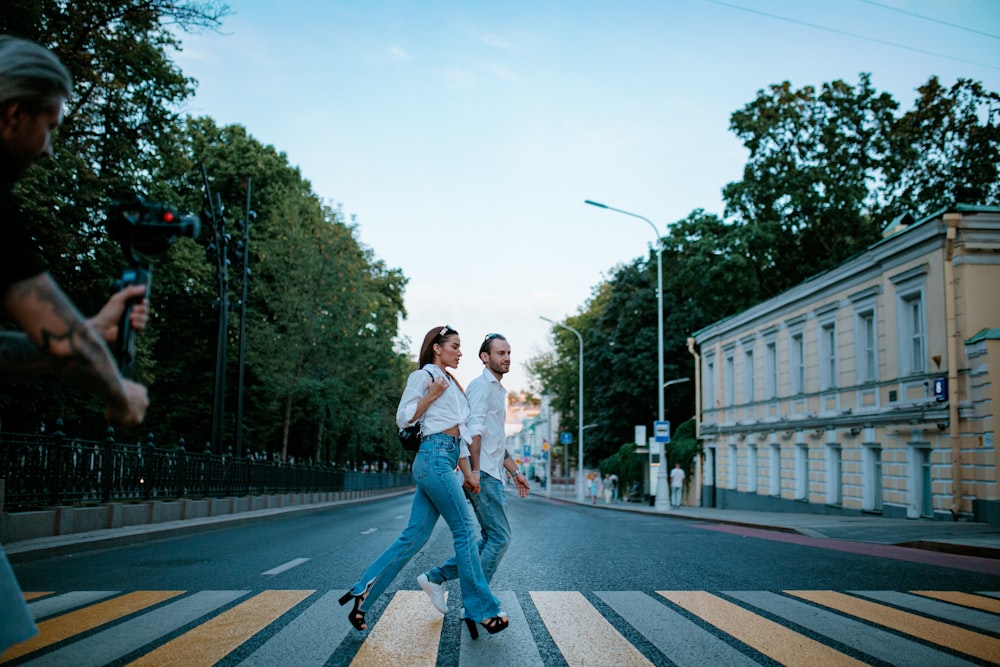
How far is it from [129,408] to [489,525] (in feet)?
13.4

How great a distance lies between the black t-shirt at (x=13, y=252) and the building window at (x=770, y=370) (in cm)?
3126

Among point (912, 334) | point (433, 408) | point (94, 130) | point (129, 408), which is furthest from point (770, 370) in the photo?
point (129, 408)

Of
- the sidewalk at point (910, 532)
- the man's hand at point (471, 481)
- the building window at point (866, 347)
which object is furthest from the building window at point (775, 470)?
the man's hand at point (471, 481)

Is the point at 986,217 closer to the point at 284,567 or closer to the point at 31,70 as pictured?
the point at 284,567

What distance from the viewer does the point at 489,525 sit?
608 centimetres

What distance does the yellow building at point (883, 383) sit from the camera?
753 inches

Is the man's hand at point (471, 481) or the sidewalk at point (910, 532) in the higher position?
the man's hand at point (471, 481)

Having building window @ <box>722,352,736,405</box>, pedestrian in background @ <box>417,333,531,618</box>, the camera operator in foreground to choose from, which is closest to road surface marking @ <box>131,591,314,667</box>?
pedestrian in background @ <box>417,333,531,618</box>

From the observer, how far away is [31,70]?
90.7 inches

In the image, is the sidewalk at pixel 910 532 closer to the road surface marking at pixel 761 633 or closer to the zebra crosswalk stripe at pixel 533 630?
the zebra crosswalk stripe at pixel 533 630

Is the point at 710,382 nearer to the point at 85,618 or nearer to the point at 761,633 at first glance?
the point at 761,633

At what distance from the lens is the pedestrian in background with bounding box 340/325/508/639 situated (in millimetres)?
5418

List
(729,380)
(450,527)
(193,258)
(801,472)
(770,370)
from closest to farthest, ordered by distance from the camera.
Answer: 1. (450,527)
2. (801,472)
3. (193,258)
4. (770,370)
5. (729,380)

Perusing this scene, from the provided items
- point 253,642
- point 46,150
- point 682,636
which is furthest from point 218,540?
point 46,150
